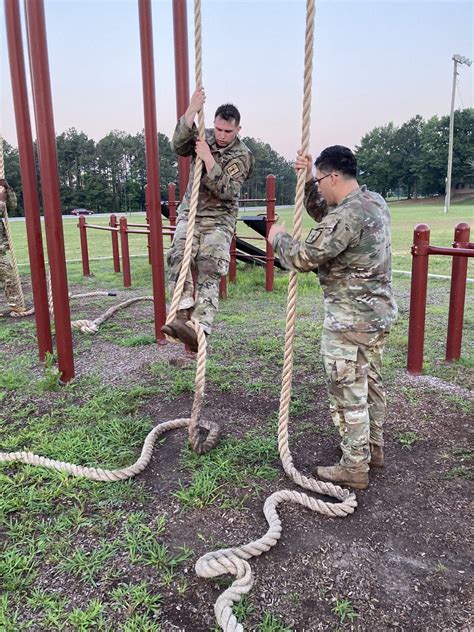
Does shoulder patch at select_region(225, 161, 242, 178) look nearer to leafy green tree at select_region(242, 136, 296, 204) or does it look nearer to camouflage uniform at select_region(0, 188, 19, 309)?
camouflage uniform at select_region(0, 188, 19, 309)

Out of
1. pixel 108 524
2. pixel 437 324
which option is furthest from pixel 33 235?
pixel 437 324

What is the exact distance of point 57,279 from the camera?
3.80m

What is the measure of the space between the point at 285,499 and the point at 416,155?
75765 millimetres

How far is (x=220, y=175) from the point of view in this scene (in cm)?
301

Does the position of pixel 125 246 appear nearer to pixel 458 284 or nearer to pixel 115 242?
pixel 115 242

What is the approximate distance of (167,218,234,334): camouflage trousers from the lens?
3115 mm

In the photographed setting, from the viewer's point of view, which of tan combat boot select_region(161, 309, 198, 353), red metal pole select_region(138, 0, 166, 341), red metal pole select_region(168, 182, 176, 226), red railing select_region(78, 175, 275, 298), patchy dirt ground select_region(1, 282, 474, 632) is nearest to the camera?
patchy dirt ground select_region(1, 282, 474, 632)

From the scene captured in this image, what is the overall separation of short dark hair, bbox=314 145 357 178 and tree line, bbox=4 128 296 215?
4999cm

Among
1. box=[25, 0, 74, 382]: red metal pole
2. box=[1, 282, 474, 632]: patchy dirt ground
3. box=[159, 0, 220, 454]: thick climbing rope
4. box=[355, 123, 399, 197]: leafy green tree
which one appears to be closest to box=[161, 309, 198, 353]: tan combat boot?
box=[159, 0, 220, 454]: thick climbing rope

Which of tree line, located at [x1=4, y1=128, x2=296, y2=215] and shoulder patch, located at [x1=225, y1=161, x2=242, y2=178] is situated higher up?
tree line, located at [x1=4, y1=128, x2=296, y2=215]

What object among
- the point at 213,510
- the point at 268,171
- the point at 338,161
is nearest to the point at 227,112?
the point at 338,161

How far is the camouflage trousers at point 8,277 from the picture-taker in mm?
6238

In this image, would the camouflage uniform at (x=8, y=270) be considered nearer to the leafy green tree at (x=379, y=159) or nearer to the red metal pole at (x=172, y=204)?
the red metal pole at (x=172, y=204)

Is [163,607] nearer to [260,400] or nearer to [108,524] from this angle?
[108,524]
